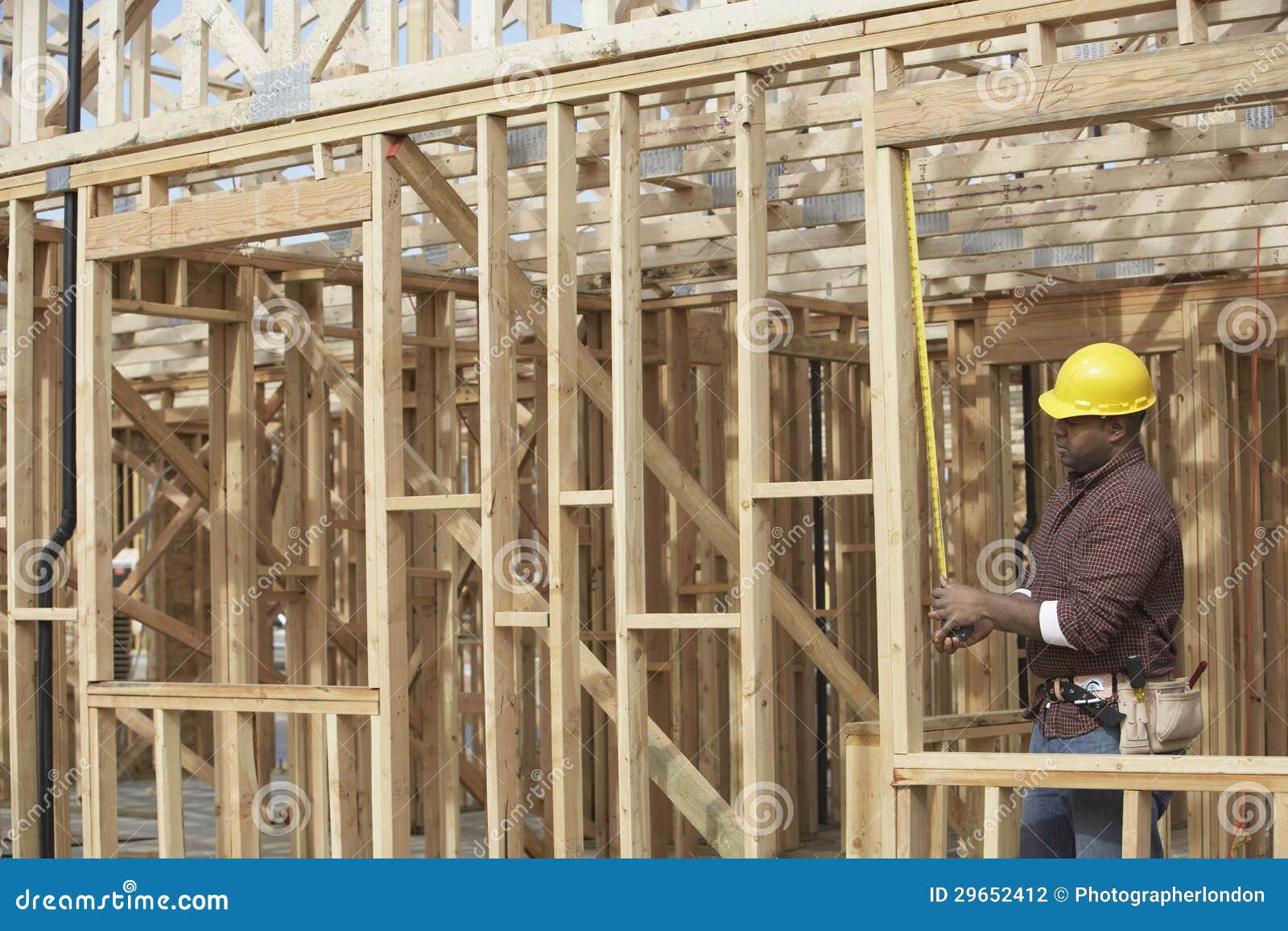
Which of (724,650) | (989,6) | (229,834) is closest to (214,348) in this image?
(229,834)

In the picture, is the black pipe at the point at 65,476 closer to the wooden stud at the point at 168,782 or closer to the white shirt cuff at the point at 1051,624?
the wooden stud at the point at 168,782

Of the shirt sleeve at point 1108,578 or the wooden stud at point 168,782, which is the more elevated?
the shirt sleeve at point 1108,578

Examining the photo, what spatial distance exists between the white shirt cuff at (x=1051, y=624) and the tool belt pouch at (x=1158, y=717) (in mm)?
247

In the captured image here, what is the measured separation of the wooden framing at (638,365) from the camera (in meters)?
5.43

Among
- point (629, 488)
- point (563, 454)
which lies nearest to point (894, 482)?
point (629, 488)

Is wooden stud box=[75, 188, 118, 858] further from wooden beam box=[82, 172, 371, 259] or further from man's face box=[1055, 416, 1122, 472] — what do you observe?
man's face box=[1055, 416, 1122, 472]

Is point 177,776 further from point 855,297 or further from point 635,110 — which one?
point 855,297

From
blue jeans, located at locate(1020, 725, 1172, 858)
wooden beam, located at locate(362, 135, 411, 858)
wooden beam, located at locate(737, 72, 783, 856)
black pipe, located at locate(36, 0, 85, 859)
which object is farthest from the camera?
black pipe, located at locate(36, 0, 85, 859)

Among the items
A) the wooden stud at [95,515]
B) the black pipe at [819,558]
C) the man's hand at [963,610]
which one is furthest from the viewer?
the black pipe at [819,558]

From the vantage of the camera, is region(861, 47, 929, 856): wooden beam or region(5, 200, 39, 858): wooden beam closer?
region(861, 47, 929, 856): wooden beam

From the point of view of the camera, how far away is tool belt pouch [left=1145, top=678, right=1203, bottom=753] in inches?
178

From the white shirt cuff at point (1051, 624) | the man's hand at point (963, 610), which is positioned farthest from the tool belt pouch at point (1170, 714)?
the man's hand at point (963, 610)

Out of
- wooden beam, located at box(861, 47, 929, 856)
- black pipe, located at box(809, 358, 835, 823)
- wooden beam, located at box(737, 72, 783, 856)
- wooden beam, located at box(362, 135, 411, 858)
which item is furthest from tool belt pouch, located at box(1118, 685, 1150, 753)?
black pipe, located at box(809, 358, 835, 823)

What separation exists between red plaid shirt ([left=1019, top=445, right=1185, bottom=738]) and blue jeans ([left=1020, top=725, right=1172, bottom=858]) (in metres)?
0.04
